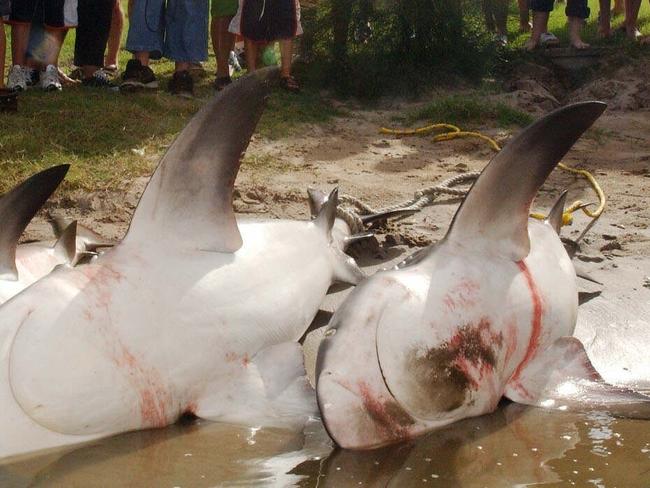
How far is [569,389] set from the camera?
137 inches

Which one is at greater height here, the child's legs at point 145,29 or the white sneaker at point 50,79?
the child's legs at point 145,29

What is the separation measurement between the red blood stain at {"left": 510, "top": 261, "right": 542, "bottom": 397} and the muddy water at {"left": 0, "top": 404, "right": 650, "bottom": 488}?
135mm

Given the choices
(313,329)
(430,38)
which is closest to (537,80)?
(430,38)

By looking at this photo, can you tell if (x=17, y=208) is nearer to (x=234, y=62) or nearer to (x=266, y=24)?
(x=266, y=24)

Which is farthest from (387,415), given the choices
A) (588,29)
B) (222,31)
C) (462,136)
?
(588,29)

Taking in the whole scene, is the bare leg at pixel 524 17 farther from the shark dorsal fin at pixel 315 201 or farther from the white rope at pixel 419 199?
the shark dorsal fin at pixel 315 201

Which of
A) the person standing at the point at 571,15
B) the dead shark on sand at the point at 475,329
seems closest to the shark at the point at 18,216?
the dead shark on sand at the point at 475,329

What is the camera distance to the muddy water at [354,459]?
2.97 meters

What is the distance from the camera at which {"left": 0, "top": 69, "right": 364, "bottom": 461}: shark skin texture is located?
3.00 metres

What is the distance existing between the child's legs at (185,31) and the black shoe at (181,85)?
56mm

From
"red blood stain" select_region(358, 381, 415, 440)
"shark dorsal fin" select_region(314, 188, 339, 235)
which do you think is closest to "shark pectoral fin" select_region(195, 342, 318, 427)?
"red blood stain" select_region(358, 381, 415, 440)

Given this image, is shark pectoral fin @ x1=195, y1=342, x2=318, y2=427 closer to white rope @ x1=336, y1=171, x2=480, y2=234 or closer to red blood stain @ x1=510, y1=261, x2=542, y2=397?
red blood stain @ x1=510, y1=261, x2=542, y2=397

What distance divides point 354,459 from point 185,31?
626 cm

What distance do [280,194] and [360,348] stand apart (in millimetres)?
3271
